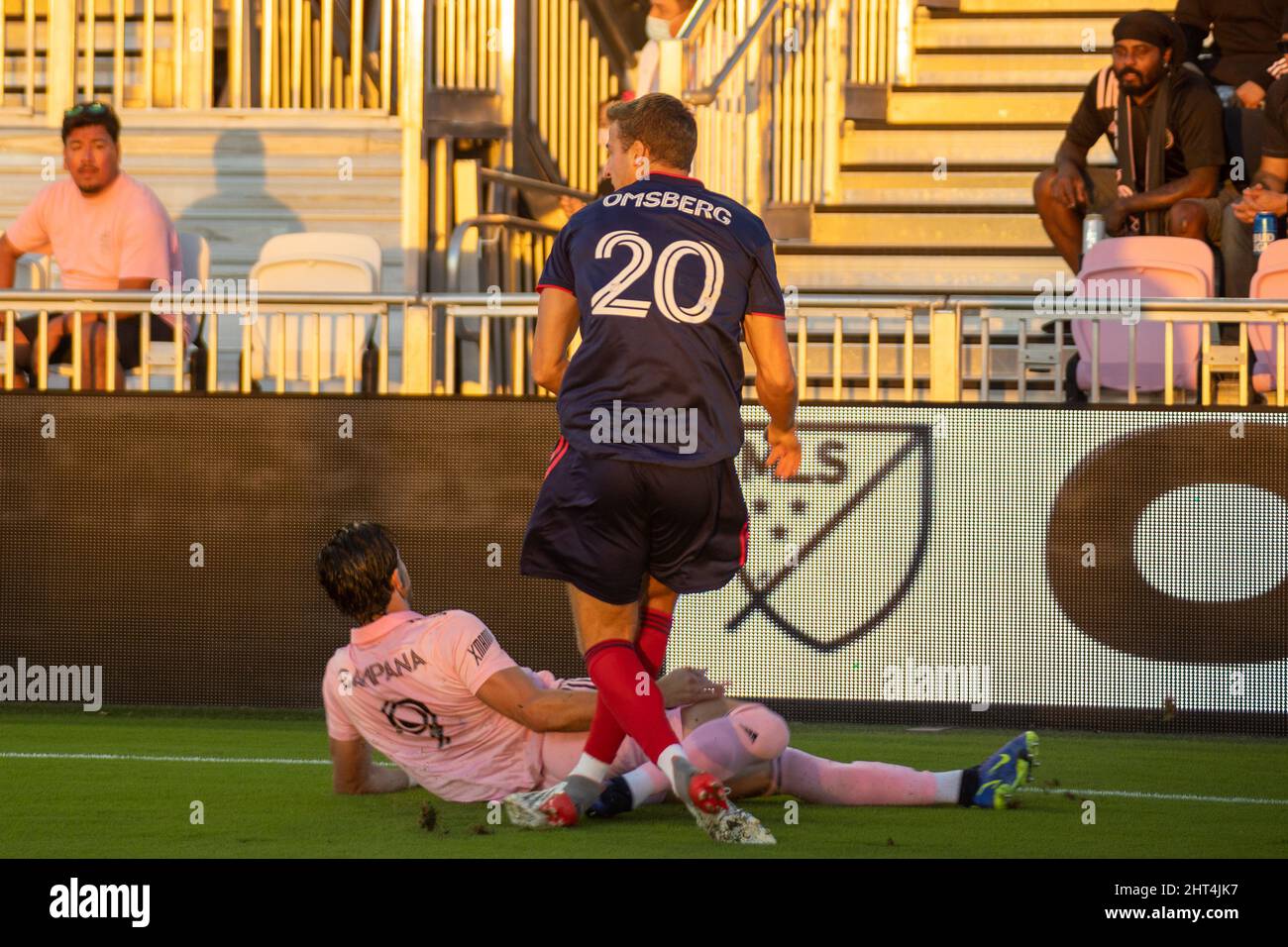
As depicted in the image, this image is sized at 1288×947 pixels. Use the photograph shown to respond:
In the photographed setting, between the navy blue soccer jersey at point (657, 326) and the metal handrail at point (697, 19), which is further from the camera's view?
the metal handrail at point (697, 19)

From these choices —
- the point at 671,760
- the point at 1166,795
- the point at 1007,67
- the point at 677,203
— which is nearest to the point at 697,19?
the point at 1007,67

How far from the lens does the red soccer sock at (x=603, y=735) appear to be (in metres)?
5.67

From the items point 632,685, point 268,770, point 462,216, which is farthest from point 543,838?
point 462,216

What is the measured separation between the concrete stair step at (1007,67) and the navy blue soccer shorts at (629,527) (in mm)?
9661

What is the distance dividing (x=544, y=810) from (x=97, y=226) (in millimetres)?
6119

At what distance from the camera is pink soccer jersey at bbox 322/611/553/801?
19.1 ft

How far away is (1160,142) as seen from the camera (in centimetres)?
1133

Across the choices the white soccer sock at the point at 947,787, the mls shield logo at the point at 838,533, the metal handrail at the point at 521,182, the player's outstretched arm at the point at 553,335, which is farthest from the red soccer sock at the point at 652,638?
the metal handrail at the point at 521,182

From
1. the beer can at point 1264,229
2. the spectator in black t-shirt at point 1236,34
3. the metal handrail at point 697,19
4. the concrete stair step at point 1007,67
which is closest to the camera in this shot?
the beer can at point 1264,229

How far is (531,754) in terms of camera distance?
6059 millimetres

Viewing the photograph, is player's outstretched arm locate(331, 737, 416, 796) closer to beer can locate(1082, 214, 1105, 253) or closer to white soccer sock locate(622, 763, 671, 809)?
white soccer sock locate(622, 763, 671, 809)

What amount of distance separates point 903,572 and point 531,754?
3.59 meters

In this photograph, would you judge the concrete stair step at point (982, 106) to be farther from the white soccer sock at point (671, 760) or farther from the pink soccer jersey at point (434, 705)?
the white soccer sock at point (671, 760)

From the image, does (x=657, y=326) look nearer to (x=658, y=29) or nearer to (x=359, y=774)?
(x=359, y=774)
